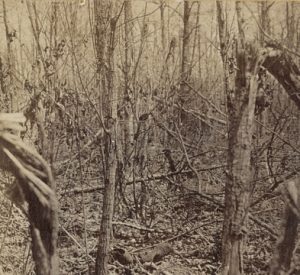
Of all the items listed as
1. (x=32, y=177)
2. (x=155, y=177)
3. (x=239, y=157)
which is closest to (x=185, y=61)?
(x=155, y=177)

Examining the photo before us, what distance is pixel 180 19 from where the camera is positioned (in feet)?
7.46

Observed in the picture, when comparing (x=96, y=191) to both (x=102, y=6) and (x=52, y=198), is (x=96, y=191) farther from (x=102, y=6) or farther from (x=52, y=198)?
(x=52, y=198)

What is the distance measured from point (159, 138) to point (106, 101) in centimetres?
63

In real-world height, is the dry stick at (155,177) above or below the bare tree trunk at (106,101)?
below

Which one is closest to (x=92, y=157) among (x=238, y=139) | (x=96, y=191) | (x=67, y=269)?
(x=96, y=191)

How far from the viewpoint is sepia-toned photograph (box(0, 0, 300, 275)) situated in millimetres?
1401

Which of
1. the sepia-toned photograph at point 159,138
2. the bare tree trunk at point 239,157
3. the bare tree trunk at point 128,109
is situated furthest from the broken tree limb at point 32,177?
the bare tree trunk at point 128,109

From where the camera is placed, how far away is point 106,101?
1.66 m

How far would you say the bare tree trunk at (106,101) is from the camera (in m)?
1.55

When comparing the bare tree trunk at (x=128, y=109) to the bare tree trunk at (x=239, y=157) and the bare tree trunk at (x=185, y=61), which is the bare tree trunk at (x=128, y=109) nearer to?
the bare tree trunk at (x=185, y=61)

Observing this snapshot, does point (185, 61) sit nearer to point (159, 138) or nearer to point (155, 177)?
point (159, 138)

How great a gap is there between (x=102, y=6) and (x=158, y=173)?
0.85 metres

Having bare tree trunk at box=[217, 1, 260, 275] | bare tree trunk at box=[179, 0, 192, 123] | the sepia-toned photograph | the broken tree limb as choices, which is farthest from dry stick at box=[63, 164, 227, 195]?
the broken tree limb

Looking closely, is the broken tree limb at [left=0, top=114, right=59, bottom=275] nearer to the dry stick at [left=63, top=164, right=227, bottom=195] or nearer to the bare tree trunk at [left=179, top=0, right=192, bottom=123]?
the dry stick at [left=63, top=164, right=227, bottom=195]
